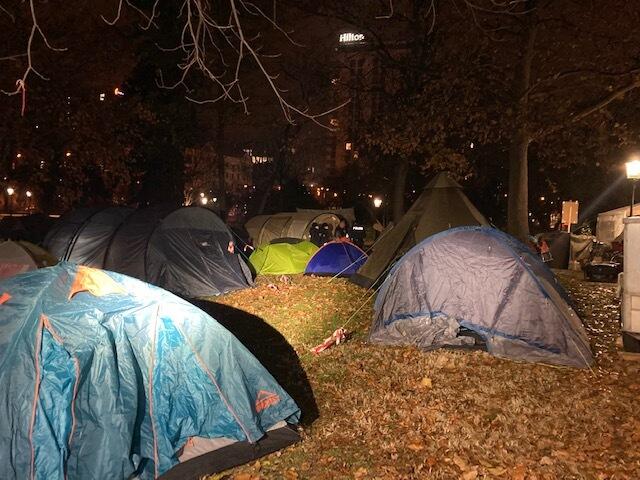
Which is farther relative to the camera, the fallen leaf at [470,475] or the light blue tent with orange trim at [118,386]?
the fallen leaf at [470,475]

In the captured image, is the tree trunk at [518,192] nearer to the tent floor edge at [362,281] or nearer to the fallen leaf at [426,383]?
the tent floor edge at [362,281]

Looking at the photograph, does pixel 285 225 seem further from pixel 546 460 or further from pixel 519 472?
pixel 519 472

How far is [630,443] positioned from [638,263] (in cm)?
336

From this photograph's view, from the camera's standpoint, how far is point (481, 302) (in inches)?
314

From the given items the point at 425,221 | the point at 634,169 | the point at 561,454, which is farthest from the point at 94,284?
the point at 634,169

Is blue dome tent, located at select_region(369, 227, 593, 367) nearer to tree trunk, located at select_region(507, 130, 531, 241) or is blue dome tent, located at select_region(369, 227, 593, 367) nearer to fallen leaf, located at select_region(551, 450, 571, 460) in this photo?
fallen leaf, located at select_region(551, 450, 571, 460)

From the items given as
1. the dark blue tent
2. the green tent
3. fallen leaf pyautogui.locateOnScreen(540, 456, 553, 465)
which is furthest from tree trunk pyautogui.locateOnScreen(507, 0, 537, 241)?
fallen leaf pyautogui.locateOnScreen(540, 456, 553, 465)

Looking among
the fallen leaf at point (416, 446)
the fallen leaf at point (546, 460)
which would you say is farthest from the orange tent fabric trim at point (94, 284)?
the fallen leaf at point (546, 460)

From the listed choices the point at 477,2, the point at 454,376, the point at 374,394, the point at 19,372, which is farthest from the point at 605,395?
the point at 477,2

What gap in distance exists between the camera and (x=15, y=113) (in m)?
16.0

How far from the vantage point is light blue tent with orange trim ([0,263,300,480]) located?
410 centimetres

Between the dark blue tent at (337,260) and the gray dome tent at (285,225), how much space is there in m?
6.19

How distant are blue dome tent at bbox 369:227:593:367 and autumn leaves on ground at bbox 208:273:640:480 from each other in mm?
316

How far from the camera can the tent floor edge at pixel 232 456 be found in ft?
14.9
